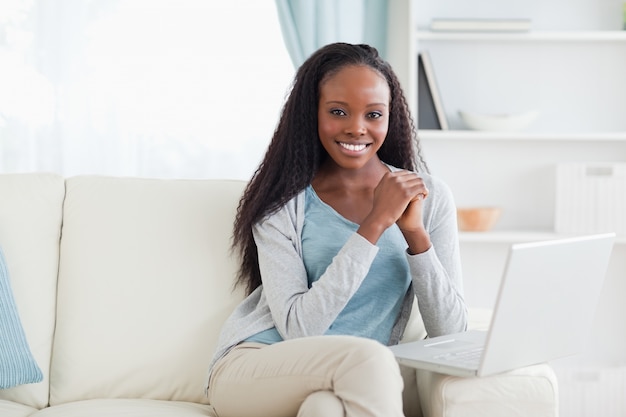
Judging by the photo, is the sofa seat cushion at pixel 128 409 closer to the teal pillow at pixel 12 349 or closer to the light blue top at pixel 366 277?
the teal pillow at pixel 12 349

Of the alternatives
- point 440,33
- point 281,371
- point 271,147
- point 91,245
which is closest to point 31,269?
point 91,245

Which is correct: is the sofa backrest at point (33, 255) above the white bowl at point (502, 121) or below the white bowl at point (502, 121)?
below

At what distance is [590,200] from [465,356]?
5.20 ft

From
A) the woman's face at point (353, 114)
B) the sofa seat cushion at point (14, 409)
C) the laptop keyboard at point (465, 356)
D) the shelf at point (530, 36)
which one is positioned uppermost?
the shelf at point (530, 36)

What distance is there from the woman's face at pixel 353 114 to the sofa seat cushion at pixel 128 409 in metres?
0.64

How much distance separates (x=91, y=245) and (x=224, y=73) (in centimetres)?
132

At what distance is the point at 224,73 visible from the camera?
3.40 meters

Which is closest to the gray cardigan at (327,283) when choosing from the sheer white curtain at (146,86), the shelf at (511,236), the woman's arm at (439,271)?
the woman's arm at (439,271)

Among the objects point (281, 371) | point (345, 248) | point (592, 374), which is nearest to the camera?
point (281, 371)

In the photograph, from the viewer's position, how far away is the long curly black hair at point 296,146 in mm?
2074

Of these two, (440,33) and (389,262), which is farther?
(440,33)

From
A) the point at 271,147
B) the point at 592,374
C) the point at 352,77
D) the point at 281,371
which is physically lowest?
the point at 592,374

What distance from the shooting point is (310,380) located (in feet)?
5.52

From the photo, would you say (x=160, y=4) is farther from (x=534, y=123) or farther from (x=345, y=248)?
(x=345, y=248)
